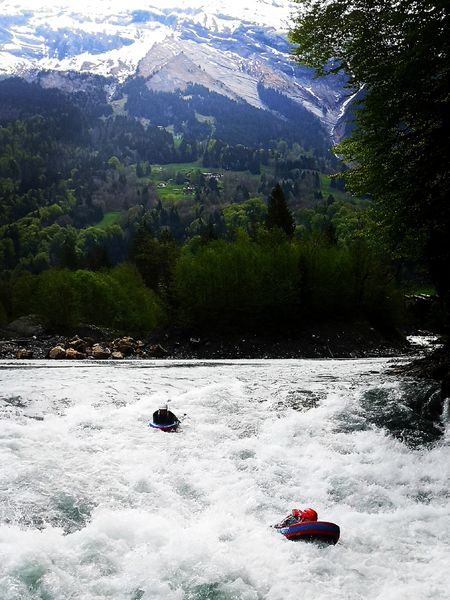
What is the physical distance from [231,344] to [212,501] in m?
37.7

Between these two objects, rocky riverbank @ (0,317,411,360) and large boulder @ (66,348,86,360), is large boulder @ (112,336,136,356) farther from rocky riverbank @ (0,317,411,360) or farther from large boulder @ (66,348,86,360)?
large boulder @ (66,348,86,360)

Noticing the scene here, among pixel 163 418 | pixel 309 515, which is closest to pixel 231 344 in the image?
pixel 163 418

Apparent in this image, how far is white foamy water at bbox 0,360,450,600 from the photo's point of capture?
8.12m

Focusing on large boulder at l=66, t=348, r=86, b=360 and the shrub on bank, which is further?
the shrub on bank

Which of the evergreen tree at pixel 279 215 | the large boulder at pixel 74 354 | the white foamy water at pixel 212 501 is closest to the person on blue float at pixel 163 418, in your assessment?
the white foamy water at pixel 212 501

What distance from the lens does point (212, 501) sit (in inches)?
429

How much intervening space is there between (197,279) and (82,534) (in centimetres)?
4518

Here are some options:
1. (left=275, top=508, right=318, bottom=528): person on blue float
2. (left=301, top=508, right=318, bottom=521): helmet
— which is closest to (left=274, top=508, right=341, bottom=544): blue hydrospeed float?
(left=275, top=508, right=318, bottom=528): person on blue float

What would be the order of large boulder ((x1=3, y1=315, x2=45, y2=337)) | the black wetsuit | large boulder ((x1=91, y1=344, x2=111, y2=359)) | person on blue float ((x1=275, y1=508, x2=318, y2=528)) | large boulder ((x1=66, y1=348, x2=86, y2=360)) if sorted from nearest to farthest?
1. person on blue float ((x1=275, y1=508, x2=318, y2=528))
2. the black wetsuit
3. large boulder ((x1=66, y1=348, x2=86, y2=360))
4. large boulder ((x1=91, y1=344, x2=111, y2=359))
5. large boulder ((x1=3, y1=315, x2=45, y2=337))

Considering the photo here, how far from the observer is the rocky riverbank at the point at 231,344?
150ft

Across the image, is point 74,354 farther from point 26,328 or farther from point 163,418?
point 163,418

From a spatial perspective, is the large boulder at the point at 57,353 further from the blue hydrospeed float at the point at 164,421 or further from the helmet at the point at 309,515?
the helmet at the point at 309,515

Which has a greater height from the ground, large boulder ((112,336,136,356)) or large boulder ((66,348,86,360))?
large boulder ((66,348,86,360))

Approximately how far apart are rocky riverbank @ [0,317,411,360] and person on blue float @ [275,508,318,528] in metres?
34.4
